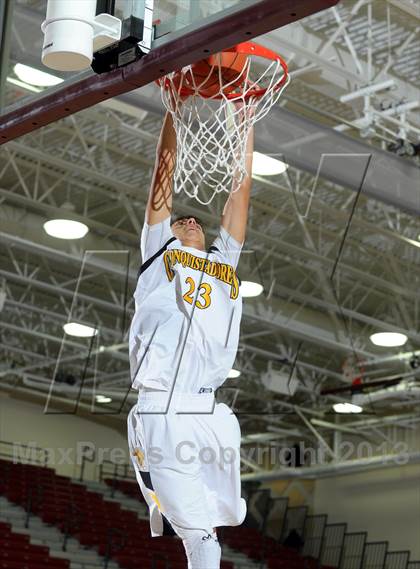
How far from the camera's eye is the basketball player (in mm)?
3572

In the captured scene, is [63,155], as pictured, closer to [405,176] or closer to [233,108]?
Answer: [405,176]

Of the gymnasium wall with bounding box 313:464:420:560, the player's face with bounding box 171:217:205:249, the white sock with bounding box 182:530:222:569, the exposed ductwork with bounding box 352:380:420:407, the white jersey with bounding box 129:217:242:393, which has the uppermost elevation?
the exposed ductwork with bounding box 352:380:420:407

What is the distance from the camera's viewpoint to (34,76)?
5.01m

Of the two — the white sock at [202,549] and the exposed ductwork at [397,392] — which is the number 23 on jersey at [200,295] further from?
the exposed ductwork at [397,392]

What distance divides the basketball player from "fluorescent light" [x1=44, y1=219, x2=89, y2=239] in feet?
29.2

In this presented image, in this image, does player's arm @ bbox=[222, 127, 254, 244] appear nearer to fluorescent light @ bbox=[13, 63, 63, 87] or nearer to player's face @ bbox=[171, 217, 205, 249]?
player's face @ bbox=[171, 217, 205, 249]

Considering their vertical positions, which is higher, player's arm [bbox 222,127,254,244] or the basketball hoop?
the basketball hoop

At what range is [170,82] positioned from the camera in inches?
161

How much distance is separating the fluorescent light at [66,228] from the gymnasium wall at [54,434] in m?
12.6

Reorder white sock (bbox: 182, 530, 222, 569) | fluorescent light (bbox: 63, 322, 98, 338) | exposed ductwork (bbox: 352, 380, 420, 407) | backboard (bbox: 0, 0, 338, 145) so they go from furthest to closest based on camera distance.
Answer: exposed ductwork (bbox: 352, 380, 420, 407) → fluorescent light (bbox: 63, 322, 98, 338) → white sock (bbox: 182, 530, 222, 569) → backboard (bbox: 0, 0, 338, 145)

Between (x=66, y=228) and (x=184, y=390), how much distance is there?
9.62 m

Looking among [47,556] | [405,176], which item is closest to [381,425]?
[47,556]

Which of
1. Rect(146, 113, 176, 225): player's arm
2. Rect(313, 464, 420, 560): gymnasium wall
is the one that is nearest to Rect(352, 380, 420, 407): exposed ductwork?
Rect(313, 464, 420, 560): gymnasium wall

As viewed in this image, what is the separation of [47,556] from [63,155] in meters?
6.65
